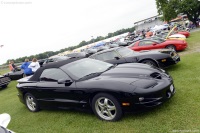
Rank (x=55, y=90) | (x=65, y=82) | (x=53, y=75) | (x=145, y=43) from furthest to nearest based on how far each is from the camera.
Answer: (x=145, y=43) → (x=53, y=75) → (x=55, y=90) → (x=65, y=82)

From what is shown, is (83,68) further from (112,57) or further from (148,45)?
(148,45)

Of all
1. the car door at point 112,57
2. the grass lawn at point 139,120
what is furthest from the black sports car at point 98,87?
the car door at point 112,57

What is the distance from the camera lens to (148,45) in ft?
41.0

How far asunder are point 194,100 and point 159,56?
354cm

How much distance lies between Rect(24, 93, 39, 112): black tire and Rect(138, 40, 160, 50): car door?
26.4ft

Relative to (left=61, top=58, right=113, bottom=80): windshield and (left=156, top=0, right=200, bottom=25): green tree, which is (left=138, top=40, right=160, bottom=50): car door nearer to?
(left=61, top=58, right=113, bottom=80): windshield

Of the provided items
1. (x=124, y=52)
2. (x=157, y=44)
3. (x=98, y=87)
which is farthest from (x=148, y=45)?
(x=98, y=87)

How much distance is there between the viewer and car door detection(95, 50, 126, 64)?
8191 mm

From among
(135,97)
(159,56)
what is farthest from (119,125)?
(159,56)

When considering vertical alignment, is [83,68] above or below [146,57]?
above

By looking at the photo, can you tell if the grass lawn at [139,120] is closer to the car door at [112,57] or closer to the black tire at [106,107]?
the black tire at [106,107]

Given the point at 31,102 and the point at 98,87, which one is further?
the point at 31,102

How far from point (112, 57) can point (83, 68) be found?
3.36 metres

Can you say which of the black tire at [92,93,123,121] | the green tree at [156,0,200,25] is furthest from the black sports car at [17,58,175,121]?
the green tree at [156,0,200,25]
